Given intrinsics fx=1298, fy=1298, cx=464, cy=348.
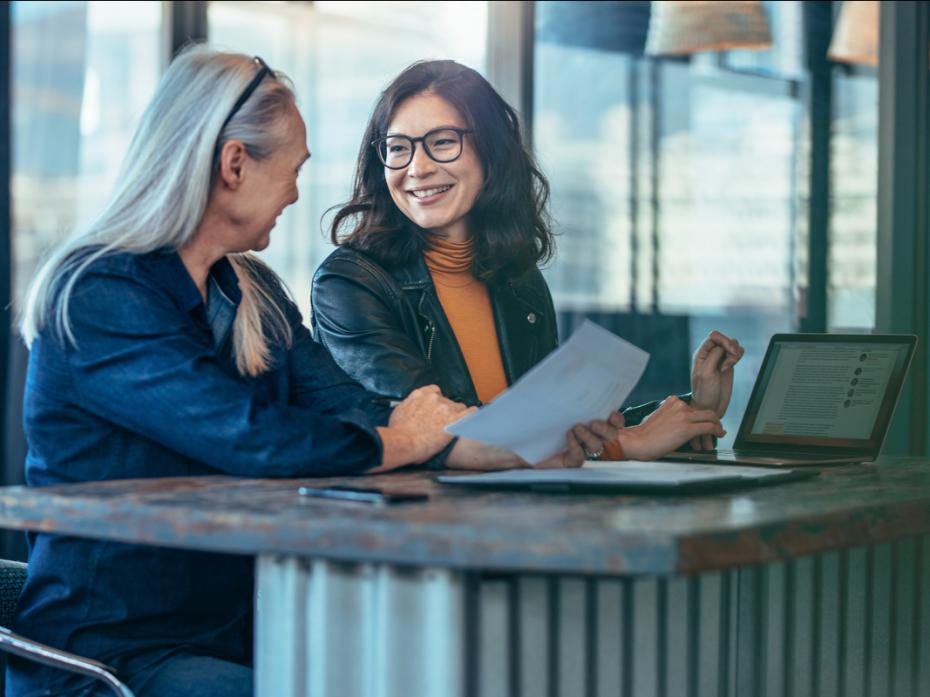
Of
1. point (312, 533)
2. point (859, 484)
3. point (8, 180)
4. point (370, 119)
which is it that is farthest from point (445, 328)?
point (8, 180)

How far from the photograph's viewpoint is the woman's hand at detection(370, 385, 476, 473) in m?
1.77

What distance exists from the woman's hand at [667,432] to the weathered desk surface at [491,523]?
39cm

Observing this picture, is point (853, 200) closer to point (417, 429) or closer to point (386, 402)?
point (386, 402)

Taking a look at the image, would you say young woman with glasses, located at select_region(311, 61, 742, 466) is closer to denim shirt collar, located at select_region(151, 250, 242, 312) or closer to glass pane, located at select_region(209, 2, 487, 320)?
denim shirt collar, located at select_region(151, 250, 242, 312)

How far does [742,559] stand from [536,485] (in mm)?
337

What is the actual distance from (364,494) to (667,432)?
2.45ft

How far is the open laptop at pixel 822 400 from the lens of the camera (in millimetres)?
2096

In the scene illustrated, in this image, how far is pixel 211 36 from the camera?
4098mm

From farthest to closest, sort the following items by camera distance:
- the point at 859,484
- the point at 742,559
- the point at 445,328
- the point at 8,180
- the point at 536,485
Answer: the point at 8,180, the point at 445,328, the point at 859,484, the point at 536,485, the point at 742,559

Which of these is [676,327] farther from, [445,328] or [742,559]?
[742,559]

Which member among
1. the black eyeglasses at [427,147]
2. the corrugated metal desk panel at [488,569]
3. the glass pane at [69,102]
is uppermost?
the glass pane at [69,102]

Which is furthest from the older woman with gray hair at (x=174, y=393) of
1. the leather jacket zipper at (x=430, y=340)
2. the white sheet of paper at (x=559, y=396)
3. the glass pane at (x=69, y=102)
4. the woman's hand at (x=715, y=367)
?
the glass pane at (x=69, y=102)

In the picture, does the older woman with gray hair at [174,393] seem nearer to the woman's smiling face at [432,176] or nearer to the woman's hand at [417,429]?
the woman's hand at [417,429]

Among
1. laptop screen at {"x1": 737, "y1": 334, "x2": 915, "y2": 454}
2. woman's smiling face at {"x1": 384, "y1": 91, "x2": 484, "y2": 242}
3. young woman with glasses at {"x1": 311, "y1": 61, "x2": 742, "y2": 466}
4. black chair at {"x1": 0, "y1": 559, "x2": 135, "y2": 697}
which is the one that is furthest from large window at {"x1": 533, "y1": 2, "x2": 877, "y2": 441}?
black chair at {"x1": 0, "y1": 559, "x2": 135, "y2": 697}
